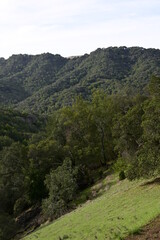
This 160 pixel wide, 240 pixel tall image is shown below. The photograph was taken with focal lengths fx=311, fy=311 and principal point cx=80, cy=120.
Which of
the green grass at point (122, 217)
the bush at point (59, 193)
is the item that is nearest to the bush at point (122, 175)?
the green grass at point (122, 217)

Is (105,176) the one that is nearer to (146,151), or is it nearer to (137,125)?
(137,125)

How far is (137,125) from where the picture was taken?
1748 inches

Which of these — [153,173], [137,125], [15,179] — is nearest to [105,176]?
[137,125]

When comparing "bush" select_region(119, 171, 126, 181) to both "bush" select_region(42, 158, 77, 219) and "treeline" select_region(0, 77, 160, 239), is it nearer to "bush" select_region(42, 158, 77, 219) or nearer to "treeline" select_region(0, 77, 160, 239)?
"treeline" select_region(0, 77, 160, 239)

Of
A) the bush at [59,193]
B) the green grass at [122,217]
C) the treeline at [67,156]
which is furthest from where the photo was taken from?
the treeline at [67,156]

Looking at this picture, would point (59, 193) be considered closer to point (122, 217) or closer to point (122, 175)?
point (122, 175)

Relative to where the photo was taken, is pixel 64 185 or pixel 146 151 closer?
pixel 146 151

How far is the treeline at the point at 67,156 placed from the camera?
4509 centimetres

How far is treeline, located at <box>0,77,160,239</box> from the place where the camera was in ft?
148

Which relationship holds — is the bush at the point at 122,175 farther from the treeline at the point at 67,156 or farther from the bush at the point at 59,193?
the bush at the point at 59,193

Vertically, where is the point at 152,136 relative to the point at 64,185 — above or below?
above

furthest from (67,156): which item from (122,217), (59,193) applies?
(122,217)

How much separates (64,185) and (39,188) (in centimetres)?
947

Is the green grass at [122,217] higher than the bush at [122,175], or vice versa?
the green grass at [122,217]
